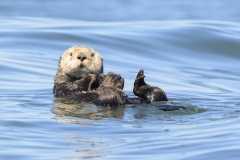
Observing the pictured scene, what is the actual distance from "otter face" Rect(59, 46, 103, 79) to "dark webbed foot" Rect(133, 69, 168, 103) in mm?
628

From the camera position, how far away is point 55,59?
10523 millimetres

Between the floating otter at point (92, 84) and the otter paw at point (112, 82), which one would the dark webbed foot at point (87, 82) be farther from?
the otter paw at point (112, 82)

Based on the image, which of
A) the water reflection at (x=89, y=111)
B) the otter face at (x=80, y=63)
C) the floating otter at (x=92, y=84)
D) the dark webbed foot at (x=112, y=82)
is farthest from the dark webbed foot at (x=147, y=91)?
the otter face at (x=80, y=63)

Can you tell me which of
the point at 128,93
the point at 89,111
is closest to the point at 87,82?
the point at 89,111

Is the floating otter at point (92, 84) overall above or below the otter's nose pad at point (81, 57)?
below

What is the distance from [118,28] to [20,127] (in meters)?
7.99

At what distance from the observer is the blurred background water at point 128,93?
4.80m

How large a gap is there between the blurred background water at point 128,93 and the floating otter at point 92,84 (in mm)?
136

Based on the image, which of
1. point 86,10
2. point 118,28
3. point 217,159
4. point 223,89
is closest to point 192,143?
point 217,159

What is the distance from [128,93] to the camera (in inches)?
310

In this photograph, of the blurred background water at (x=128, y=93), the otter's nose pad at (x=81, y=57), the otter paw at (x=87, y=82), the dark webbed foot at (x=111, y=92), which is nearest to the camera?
the blurred background water at (x=128, y=93)

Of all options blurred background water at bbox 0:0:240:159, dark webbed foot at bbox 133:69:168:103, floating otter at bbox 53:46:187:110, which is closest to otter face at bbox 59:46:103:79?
floating otter at bbox 53:46:187:110

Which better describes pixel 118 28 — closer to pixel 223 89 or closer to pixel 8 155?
pixel 223 89

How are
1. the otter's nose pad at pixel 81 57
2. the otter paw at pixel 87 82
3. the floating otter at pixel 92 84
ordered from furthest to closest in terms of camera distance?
the otter's nose pad at pixel 81 57, the otter paw at pixel 87 82, the floating otter at pixel 92 84
